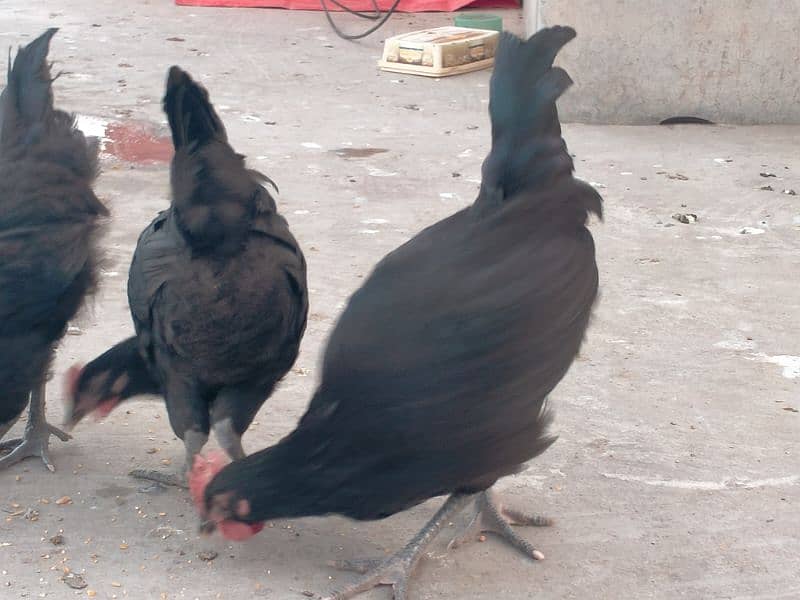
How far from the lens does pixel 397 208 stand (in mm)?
6062

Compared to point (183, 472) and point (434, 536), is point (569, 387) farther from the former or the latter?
point (183, 472)

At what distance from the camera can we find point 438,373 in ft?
9.04

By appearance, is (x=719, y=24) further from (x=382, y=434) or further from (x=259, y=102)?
(x=382, y=434)

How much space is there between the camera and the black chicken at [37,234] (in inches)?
136

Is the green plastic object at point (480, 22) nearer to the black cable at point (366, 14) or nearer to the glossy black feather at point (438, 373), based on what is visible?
the black cable at point (366, 14)

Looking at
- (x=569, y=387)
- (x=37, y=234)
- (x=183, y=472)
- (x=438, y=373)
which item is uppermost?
(x=37, y=234)

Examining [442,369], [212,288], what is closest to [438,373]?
[442,369]

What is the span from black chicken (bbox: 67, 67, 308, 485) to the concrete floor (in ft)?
1.41

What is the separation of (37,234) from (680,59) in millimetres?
5301

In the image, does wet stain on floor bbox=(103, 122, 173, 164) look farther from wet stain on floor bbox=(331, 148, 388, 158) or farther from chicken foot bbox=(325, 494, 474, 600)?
chicken foot bbox=(325, 494, 474, 600)

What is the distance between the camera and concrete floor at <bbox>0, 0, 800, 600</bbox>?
322cm

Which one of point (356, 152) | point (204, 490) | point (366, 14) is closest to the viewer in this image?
point (204, 490)

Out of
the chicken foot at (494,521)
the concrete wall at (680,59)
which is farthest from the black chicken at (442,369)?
the concrete wall at (680,59)

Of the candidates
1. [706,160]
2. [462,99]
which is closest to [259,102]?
[462,99]
